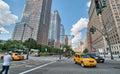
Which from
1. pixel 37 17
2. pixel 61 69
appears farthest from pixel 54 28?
pixel 61 69

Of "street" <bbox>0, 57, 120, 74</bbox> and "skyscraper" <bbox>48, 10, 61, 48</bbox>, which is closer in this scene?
"street" <bbox>0, 57, 120, 74</bbox>

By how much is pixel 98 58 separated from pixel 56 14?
158 m

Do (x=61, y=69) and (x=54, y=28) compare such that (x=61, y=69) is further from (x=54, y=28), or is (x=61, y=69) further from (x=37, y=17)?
(x=54, y=28)

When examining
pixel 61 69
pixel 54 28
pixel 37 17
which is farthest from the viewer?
pixel 54 28

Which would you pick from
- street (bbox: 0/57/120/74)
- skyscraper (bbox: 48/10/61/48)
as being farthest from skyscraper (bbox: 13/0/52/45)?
street (bbox: 0/57/120/74)

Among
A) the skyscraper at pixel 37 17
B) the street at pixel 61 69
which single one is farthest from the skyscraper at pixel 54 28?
the street at pixel 61 69

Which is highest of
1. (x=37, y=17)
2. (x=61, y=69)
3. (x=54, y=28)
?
(x=37, y=17)

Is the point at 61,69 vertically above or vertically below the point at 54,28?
below

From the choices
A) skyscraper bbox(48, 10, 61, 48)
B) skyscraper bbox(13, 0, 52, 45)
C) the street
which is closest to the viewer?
the street

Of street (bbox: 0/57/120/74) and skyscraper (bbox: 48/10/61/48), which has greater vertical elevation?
skyscraper (bbox: 48/10/61/48)

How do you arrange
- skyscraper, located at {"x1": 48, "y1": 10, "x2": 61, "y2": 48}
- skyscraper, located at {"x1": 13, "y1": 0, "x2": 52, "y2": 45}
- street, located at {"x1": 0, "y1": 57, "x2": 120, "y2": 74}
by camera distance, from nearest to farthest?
street, located at {"x1": 0, "y1": 57, "x2": 120, "y2": 74} → skyscraper, located at {"x1": 13, "y1": 0, "x2": 52, "y2": 45} → skyscraper, located at {"x1": 48, "y1": 10, "x2": 61, "y2": 48}

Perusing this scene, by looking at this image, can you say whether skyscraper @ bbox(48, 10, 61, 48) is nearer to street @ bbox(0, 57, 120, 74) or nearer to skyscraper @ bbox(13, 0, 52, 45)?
skyscraper @ bbox(13, 0, 52, 45)

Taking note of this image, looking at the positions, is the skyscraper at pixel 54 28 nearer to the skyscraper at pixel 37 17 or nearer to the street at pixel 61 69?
the skyscraper at pixel 37 17

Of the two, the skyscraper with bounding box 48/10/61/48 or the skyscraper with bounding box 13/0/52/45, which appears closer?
the skyscraper with bounding box 13/0/52/45
